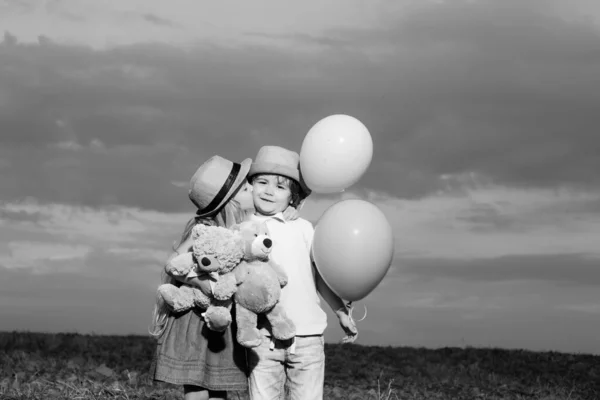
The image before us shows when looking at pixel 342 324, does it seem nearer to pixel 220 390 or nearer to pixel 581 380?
Answer: pixel 220 390

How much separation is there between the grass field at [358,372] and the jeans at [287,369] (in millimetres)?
2115

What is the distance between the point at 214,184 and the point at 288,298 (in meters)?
0.73

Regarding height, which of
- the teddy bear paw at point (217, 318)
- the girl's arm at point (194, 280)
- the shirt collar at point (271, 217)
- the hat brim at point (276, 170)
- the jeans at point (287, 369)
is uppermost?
the hat brim at point (276, 170)

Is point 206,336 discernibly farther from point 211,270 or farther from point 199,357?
point 211,270

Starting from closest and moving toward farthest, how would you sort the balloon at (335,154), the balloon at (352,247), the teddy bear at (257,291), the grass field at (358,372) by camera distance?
the teddy bear at (257,291)
the balloon at (352,247)
the balloon at (335,154)
the grass field at (358,372)

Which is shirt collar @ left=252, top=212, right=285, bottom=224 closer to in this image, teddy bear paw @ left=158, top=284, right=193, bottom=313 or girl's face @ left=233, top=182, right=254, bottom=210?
girl's face @ left=233, top=182, right=254, bottom=210

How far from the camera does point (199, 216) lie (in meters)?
4.27

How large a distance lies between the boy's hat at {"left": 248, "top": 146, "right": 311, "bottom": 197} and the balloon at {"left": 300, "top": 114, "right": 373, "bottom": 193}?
6 centimetres

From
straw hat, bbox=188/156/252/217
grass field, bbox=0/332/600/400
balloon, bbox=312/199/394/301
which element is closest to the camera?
balloon, bbox=312/199/394/301

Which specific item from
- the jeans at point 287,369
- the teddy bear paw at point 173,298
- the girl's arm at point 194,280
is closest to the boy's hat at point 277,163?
Answer: the girl's arm at point 194,280

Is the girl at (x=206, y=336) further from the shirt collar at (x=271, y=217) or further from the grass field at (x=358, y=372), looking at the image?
the grass field at (x=358, y=372)

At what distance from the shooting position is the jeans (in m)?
4.05

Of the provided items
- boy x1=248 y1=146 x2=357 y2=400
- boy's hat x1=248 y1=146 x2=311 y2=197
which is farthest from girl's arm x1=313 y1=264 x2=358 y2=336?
boy's hat x1=248 y1=146 x2=311 y2=197

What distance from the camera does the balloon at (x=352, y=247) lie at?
3963 millimetres
